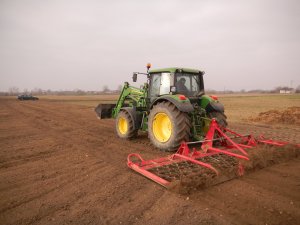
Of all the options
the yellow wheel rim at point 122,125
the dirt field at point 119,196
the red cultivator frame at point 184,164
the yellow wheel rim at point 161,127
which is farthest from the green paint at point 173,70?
the dirt field at point 119,196

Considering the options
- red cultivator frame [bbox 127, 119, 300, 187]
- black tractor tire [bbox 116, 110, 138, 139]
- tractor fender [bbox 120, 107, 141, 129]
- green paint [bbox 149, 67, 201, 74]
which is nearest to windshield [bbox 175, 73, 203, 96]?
green paint [bbox 149, 67, 201, 74]

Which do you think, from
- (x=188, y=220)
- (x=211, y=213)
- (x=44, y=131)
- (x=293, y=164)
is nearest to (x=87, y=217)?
(x=188, y=220)

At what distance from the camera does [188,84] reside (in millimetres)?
6848

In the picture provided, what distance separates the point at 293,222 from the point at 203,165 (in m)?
1.51

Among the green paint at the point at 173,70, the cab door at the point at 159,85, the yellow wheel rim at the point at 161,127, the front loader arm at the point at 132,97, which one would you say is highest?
the green paint at the point at 173,70

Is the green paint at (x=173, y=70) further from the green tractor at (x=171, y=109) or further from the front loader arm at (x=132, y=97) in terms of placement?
the front loader arm at (x=132, y=97)

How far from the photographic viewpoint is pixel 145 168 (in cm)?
422

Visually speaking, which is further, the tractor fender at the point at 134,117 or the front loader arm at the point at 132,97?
the front loader arm at the point at 132,97

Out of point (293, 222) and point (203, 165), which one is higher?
point (203, 165)

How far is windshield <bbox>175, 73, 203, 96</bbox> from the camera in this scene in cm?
657

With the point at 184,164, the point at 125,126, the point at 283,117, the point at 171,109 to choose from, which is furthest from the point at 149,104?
the point at 283,117

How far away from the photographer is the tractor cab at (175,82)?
21.2 feet

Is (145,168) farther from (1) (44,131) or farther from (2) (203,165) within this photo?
(1) (44,131)

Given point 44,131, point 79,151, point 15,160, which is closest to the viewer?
point 15,160
